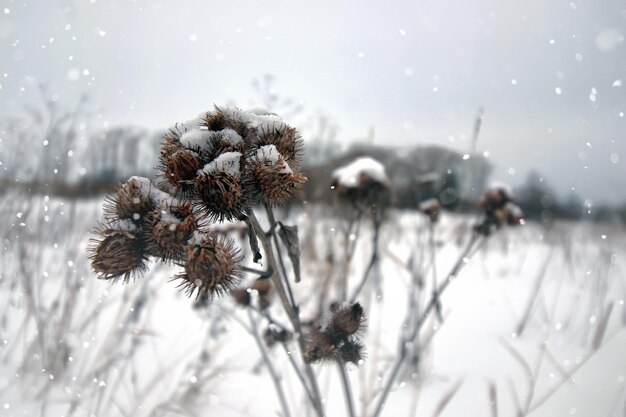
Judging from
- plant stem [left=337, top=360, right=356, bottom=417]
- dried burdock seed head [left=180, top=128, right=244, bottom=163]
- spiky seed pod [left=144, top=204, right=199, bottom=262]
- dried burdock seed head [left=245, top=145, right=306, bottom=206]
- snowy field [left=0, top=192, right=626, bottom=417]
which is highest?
dried burdock seed head [left=180, top=128, right=244, bottom=163]

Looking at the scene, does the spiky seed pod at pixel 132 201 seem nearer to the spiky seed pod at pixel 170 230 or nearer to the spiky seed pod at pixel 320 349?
the spiky seed pod at pixel 170 230

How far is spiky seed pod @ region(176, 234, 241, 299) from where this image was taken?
0.72 metres

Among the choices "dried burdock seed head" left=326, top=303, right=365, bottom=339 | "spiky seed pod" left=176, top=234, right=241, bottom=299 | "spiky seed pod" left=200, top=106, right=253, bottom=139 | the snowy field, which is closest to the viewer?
"spiky seed pod" left=176, top=234, right=241, bottom=299

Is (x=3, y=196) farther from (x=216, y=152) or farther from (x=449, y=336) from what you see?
(x=449, y=336)

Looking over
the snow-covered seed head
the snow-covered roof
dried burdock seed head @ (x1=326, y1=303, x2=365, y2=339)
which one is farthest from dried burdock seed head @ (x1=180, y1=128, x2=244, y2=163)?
the snow-covered seed head

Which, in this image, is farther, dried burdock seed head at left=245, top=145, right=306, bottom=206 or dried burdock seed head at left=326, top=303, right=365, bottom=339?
dried burdock seed head at left=326, top=303, right=365, bottom=339

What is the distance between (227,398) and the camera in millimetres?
2045

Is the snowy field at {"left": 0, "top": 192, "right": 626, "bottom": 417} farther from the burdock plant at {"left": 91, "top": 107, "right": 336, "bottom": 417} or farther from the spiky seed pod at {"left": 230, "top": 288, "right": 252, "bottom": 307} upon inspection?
the burdock plant at {"left": 91, "top": 107, "right": 336, "bottom": 417}

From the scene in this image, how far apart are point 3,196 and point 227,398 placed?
170 centimetres

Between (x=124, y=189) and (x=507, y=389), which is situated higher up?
(x=124, y=189)

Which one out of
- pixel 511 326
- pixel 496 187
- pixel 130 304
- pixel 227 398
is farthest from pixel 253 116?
pixel 511 326

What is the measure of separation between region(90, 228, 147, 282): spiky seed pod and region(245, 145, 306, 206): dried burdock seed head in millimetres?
218

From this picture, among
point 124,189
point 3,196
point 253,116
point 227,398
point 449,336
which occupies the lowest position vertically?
point 227,398

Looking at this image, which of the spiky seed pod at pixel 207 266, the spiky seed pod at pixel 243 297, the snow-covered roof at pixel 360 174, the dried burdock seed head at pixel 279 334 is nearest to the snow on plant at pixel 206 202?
the spiky seed pod at pixel 207 266
